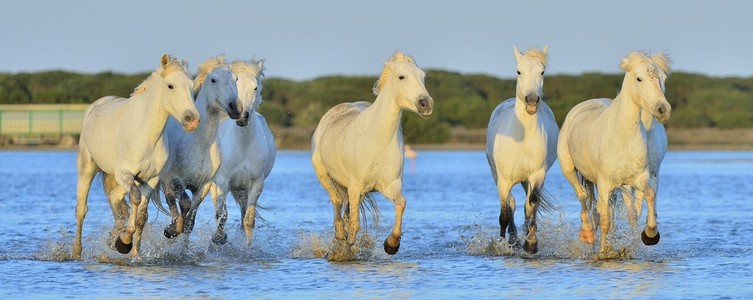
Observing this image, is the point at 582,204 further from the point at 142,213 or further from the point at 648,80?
the point at 142,213

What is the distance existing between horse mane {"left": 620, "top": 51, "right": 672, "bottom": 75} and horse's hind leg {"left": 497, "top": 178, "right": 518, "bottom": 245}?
1744mm

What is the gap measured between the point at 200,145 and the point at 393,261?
6.86 ft

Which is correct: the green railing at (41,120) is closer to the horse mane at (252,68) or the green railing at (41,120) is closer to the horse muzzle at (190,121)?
the horse mane at (252,68)

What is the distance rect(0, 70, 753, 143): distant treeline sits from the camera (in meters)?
64.9

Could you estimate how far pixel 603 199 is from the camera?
13.3m

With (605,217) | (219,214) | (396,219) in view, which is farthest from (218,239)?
(605,217)

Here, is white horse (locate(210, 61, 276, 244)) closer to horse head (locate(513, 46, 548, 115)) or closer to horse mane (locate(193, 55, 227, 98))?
horse mane (locate(193, 55, 227, 98))

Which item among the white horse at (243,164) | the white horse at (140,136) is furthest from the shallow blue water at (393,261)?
the white horse at (140,136)

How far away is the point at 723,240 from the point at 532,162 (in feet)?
9.68

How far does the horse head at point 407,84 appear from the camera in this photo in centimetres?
1243

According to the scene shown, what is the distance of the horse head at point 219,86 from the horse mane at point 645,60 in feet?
11.3

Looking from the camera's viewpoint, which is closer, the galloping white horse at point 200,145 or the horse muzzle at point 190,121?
the horse muzzle at point 190,121

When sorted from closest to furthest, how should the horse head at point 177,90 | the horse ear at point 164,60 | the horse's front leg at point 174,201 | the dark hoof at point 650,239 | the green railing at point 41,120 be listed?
the horse head at point 177,90 < the horse ear at point 164,60 < the dark hoof at point 650,239 < the horse's front leg at point 174,201 < the green railing at point 41,120

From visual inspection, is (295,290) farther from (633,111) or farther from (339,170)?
(633,111)
